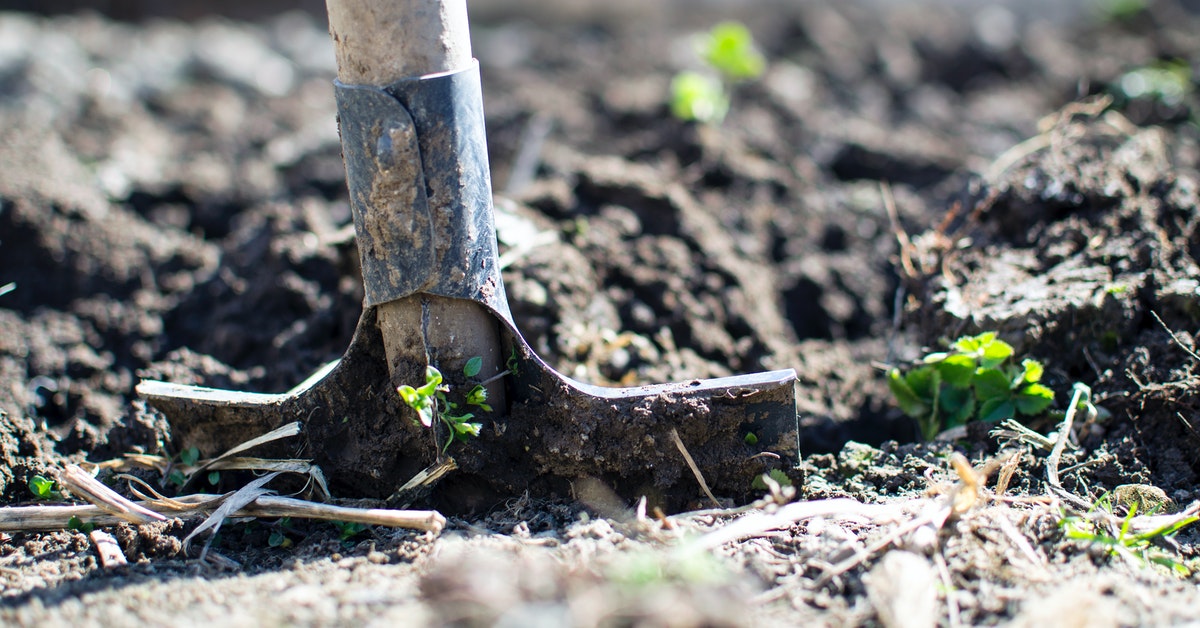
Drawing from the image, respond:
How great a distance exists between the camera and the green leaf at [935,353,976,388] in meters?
2.00

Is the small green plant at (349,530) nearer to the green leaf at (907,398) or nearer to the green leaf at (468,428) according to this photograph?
the green leaf at (468,428)

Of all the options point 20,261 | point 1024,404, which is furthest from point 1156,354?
point 20,261

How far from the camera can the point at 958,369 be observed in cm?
203

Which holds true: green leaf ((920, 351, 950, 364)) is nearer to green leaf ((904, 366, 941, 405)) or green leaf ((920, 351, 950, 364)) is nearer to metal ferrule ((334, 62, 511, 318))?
green leaf ((904, 366, 941, 405))

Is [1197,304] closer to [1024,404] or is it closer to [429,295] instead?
[1024,404]

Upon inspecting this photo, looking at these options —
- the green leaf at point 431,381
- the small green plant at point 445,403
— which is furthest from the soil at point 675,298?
the green leaf at point 431,381

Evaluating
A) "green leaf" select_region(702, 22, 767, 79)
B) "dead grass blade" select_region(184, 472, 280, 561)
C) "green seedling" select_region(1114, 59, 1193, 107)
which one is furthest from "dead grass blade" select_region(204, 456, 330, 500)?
"green seedling" select_region(1114, 59, 1193, 107)

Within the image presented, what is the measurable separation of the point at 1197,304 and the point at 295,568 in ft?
6.50

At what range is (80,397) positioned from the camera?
7.77 ft

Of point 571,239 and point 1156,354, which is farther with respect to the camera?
point 571,239

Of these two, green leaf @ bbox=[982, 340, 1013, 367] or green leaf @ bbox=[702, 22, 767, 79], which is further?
green leaf @ bbox=[702, 22, 767, 79]

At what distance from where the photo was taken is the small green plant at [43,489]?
1.87 metres

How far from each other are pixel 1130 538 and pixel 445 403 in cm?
127

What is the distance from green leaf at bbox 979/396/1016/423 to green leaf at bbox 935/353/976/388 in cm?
6
